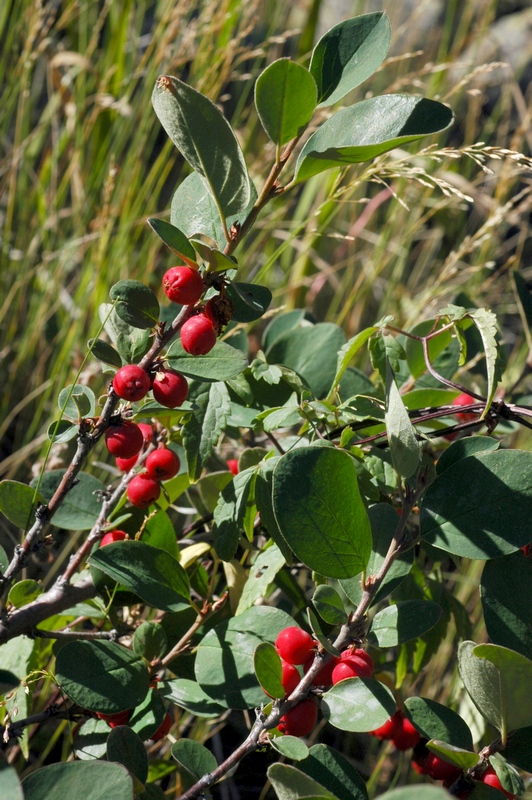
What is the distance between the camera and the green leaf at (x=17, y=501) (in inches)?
23.9

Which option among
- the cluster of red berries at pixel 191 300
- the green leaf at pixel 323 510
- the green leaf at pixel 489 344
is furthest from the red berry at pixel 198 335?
the green leaf at pixel 489 344

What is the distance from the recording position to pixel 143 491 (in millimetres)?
633

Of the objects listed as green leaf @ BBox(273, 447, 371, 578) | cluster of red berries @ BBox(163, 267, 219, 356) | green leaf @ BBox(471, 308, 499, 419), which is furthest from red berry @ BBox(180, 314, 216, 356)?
green leaf @ BBox(471, 308, 499, 419)

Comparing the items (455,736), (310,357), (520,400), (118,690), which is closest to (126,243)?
(310,357)

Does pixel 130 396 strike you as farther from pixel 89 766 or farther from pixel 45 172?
pixel 45 172

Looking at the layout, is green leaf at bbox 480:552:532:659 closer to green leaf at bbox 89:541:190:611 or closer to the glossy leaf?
the glossy leaf

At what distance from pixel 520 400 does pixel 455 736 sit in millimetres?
414

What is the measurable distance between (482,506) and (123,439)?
0.92 ft

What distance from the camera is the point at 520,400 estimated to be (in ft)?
2.69

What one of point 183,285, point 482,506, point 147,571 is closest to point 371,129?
point 183,285

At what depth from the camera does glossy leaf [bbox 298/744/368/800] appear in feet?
1.63

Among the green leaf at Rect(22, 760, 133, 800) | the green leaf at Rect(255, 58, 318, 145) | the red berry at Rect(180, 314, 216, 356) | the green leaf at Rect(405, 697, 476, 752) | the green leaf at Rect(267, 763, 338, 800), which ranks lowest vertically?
the green leaf at Rect(405, 697, 476, 752)

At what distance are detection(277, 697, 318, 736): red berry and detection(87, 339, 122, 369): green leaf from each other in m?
0.30

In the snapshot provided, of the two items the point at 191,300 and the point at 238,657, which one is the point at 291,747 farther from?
the point at 191,300
